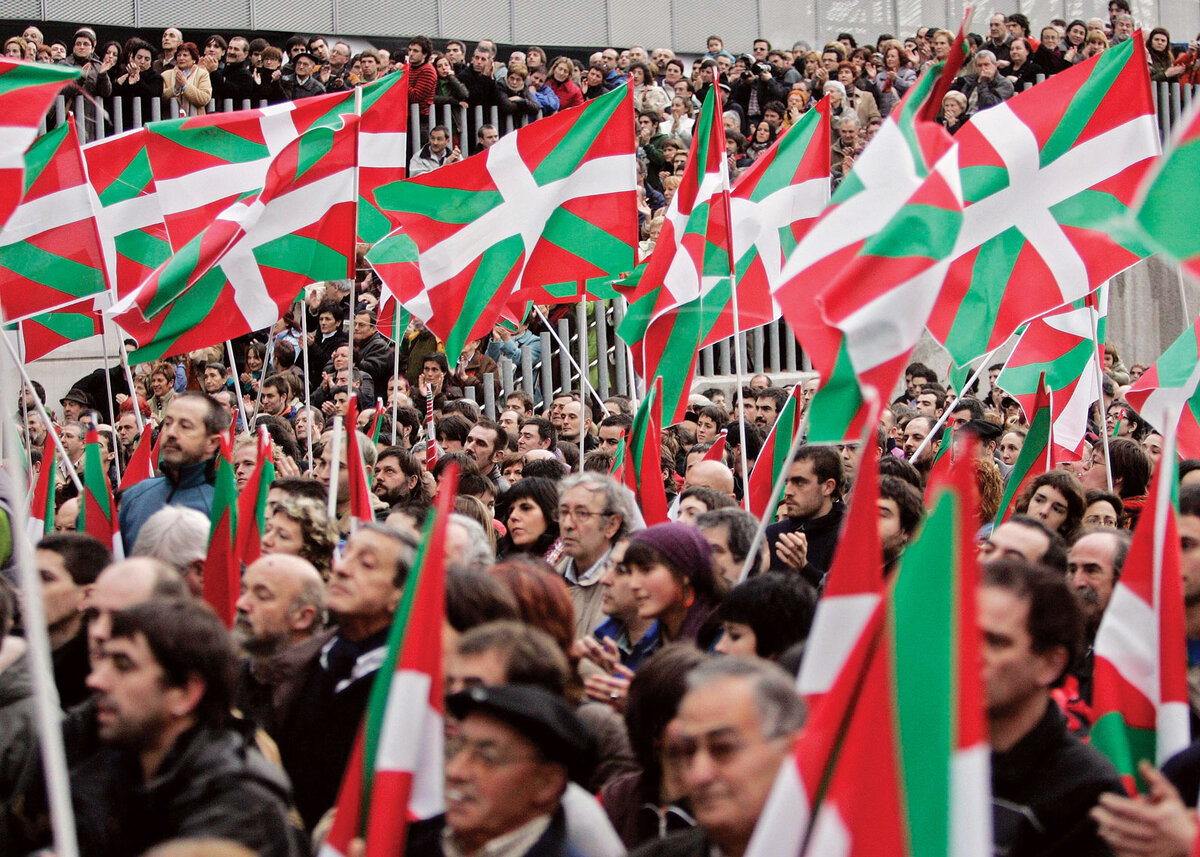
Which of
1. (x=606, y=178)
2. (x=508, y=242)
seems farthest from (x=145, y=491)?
(x=606, y=178)

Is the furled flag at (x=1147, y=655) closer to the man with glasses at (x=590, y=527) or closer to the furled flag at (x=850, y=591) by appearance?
the furled flag at (x=850, y=591)

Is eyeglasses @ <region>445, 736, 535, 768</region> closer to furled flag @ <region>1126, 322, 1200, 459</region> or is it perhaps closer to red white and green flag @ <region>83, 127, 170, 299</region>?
furled flag @ <region>1126, 322, 1200, 459</region>

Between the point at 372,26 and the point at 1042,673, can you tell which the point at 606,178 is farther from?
the point at 372,26

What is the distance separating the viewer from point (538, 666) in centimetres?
320

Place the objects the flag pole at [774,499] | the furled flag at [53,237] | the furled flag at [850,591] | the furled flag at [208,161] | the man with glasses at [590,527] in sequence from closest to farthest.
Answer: the furled flag at [850,591], the flag pole at [774,499], the man with glasses at [590,527], the furled flag at [53,237], the furled flag at [208,161]

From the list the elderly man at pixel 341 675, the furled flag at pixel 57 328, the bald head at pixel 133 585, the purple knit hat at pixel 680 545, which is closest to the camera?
the bald head at pixel 133 585

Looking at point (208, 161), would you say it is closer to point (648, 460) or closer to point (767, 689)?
point (648, 460)

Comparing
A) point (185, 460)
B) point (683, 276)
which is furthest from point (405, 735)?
point (683, 276)

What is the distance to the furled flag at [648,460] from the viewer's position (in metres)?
6.92

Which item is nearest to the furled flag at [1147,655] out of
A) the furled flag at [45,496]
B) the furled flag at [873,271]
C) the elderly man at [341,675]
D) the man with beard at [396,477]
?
the furled flag at [873,271]

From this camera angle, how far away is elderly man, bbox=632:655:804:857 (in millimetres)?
2795

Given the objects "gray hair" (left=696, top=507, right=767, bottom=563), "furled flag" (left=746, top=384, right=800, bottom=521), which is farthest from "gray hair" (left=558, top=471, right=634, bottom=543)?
"furled flag" (left=746, top=384, right=800, bottom=521)

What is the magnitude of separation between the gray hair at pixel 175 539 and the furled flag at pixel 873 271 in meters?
2.17

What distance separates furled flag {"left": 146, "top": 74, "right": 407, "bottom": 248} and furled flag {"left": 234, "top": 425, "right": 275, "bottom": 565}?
6.79 ft
